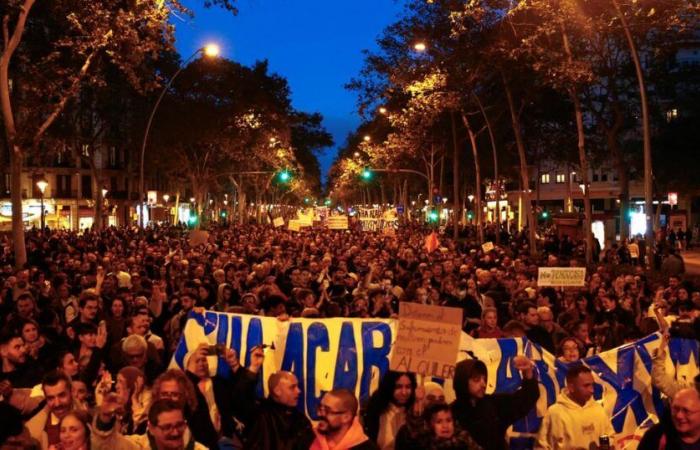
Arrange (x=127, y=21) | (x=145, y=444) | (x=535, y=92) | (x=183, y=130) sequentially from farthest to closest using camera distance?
(x=183, y=130) → (x=535, y=92) → (x=127, y=21) → (x=145, y=444)

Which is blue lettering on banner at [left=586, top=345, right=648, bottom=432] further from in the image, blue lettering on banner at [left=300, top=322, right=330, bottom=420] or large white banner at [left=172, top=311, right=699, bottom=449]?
blue lettering on banner at [left=300, top=322, right=330, bottom=420]

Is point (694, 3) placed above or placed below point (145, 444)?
above

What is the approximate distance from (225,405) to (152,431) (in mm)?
1559

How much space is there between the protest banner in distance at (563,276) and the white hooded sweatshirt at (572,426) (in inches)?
260

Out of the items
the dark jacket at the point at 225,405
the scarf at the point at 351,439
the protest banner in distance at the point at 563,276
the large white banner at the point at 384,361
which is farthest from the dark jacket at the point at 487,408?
the protest banner in distance at the point at 563,276

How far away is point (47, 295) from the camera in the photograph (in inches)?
511

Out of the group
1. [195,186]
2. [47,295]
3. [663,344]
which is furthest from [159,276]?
[195,186]

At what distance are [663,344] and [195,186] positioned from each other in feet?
161

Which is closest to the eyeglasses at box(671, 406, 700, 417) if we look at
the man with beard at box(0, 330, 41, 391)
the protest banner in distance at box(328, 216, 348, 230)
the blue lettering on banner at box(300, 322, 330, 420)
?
the blue lettering on banner at box(300, 322, 330, 420)

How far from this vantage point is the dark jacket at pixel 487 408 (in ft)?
18.9

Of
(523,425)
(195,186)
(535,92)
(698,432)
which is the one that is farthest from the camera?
(195,186)

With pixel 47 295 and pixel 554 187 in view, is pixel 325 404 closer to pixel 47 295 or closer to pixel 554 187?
pixel 47 295

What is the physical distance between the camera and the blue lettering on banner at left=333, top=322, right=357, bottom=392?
7.17 meters

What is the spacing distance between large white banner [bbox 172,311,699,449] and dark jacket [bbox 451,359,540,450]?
2.39 feet
